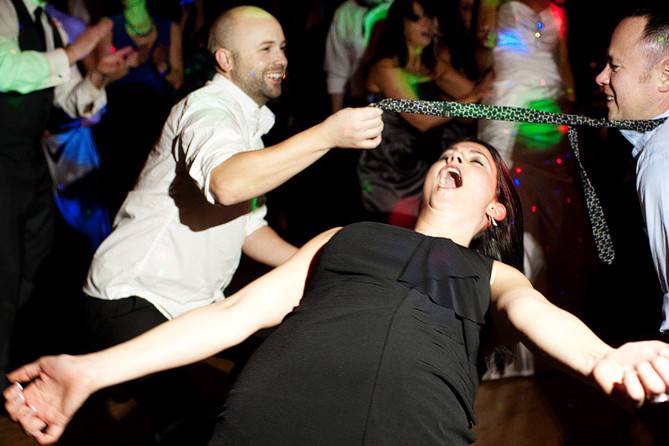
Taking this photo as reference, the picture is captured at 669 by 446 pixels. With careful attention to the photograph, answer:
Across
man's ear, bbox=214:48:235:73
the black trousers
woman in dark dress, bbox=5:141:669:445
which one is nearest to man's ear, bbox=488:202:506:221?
woman in dark dress, bbox=5:141:669:445

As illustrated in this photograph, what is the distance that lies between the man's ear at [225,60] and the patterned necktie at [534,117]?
2.05 ft

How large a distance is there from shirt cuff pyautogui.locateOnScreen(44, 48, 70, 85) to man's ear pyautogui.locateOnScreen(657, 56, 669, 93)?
7.40ft

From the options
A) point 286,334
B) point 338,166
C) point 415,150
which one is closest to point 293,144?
point 286,334

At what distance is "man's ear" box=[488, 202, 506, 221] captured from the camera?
1953 mm

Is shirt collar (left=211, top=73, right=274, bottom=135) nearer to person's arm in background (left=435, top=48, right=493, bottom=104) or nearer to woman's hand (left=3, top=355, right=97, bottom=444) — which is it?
woman's hand (left=3, top=355, right=97, bottom=444)

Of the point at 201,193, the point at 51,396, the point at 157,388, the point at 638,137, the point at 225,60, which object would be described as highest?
the point at 225,60

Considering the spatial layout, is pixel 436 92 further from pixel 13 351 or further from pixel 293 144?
pixel 13 351

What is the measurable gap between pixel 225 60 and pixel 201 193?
0.47 m

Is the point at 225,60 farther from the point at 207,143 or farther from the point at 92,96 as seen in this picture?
the point at 92,96

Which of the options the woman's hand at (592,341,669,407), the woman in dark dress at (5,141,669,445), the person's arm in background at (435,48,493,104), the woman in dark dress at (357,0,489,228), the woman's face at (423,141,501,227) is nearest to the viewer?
the woman's hand at (592,341,669,407)

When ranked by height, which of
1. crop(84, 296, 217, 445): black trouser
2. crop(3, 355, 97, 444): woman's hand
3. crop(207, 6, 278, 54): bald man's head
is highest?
crop(207, 6, 278, 54): bald man's head

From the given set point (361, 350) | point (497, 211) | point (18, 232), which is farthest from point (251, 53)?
point (18, 232)

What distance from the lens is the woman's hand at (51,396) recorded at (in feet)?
4.53

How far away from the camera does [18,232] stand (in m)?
2.89
